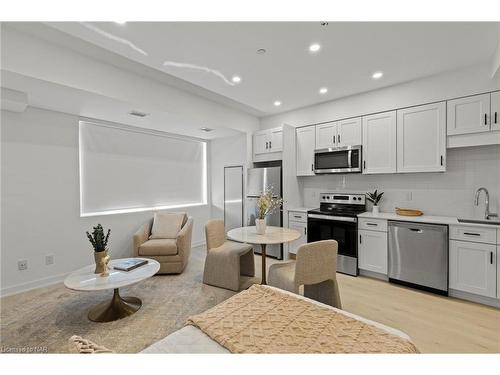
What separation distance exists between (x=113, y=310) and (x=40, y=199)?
1.98 metres

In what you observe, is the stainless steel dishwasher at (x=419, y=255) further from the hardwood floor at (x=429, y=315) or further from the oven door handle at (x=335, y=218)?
the oven door handle at (x=335, y=218)

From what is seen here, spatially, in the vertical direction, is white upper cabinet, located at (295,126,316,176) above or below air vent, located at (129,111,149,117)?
below

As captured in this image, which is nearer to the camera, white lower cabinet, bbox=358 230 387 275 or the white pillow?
white lower cabinet, bbox=358 230 387 275

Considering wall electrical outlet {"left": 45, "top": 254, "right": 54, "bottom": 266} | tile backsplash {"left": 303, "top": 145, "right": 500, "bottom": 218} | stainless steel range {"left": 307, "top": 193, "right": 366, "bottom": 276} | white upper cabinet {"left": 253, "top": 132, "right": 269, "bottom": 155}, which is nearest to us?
tile backsplash {"left": 303, "top": 145, "right": 500, "bottom": 218}

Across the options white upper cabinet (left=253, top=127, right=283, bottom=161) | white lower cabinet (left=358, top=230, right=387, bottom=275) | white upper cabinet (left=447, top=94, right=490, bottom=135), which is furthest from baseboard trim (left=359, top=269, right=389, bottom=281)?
white upper cabinet (left=253, top=127, right=283, bottom=161)

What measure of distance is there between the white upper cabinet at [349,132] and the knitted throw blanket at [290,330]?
3.08 metres

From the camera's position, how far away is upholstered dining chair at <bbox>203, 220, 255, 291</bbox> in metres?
3.03

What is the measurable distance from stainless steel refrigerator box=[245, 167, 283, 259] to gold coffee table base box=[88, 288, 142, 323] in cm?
242

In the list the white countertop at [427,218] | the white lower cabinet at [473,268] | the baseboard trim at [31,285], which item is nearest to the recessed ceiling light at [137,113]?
the baseboard trim at [31,285]

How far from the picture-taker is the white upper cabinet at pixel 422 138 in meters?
3.05

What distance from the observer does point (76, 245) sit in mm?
3518

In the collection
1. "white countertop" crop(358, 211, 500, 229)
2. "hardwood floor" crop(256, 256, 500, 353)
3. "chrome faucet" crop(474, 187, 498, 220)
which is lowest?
"hardwood floor" crop(256, 256, 500, 353)

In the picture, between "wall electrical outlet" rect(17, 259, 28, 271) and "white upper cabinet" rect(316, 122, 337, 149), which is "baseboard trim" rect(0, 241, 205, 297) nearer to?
"wall electrical outlet" rect(17, 259, 28, 271)
